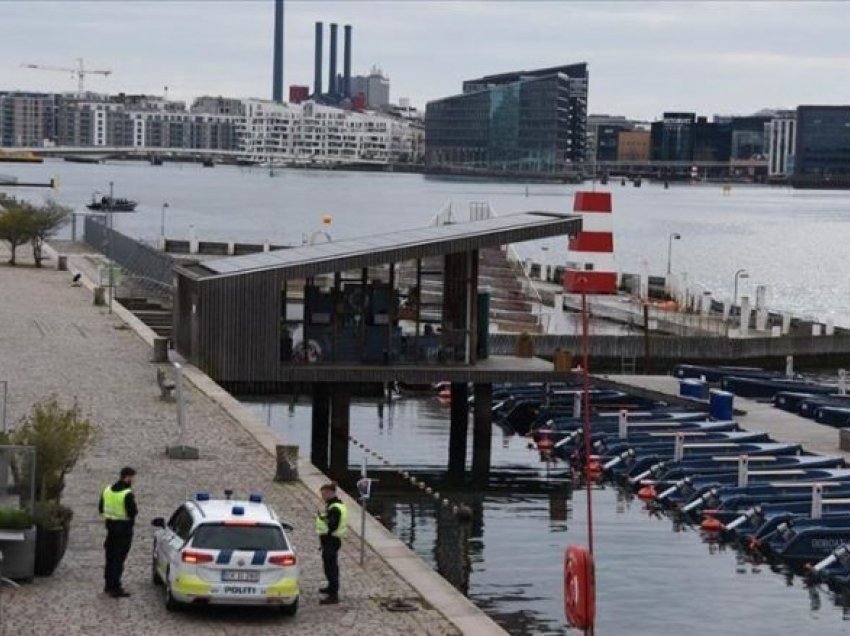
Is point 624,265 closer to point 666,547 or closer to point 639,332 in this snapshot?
point 639,332

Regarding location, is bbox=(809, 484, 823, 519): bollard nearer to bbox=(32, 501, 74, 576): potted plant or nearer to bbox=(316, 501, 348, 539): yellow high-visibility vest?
bbox=(316, 501, 348, 539): yellow high-visibility vest

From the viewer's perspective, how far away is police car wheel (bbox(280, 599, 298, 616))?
803 inches

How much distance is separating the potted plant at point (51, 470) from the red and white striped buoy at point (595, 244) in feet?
66.6

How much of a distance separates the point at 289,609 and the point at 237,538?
107cm

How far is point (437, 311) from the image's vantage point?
144 feet

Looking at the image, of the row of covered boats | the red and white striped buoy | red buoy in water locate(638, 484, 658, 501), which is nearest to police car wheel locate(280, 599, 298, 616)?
the row of covered boats

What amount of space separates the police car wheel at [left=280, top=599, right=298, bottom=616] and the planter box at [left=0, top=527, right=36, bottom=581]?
110 inches

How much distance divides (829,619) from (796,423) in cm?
1750

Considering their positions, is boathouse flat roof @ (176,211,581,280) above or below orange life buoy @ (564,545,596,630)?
above

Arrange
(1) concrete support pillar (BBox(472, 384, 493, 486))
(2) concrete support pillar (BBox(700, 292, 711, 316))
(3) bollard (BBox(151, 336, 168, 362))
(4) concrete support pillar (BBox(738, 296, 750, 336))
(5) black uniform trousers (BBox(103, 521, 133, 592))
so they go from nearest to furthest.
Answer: (5) black uniform trousers (BBox(103, 521, 133, 592)), (1) concrete support pillar (BBox(472, 384, 493, 486)), (3) bollard (BBox(151, 336, 168, 362)), (4) concrete support pillar (BBox(738, 296, 750, 336)), (2) concrete support pillar (BBox(700, 292, 711, 316))

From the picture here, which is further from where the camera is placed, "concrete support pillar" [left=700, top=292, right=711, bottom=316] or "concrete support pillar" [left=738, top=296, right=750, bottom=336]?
"concrete support pillar" [left=700, top=292, right=711, bottom=316]

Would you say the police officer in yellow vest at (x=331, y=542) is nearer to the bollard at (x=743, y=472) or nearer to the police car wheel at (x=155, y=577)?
the police car wheel at (x=155, y=577)

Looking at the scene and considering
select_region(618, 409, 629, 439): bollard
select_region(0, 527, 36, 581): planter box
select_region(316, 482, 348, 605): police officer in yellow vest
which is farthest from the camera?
select_region(618, 409, 629, 439): bollard

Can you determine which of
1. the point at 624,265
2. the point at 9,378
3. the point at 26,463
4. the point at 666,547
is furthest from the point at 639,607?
the point at 624,265
